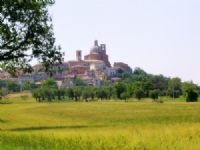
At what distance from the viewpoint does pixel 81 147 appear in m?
18.5

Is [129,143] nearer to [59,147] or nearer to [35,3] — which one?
[59,147]

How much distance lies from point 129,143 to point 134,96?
166490mm

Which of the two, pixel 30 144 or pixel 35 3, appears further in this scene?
pixel 35 3

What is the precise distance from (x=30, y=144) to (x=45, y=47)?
25.8 metres

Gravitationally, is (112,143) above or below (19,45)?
below

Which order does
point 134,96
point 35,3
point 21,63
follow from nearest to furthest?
point 35,3 < point 21,63 < point 134,96

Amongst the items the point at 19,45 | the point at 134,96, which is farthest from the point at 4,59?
the point at 134,96

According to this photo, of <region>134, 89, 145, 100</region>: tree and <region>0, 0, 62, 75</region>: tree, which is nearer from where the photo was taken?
<region>0, 0, 62, 75</region>: tree

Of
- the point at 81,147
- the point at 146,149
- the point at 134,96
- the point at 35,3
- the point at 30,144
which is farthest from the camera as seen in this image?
the point at 134,96

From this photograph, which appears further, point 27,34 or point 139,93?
point 139,93

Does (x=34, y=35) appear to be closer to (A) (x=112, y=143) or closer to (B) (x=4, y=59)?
(B) (x=4, y=59)

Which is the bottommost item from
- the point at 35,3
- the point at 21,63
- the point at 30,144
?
the point at 30,144

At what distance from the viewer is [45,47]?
150 feet

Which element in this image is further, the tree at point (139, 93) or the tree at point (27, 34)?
the tree at point (139, 93)
